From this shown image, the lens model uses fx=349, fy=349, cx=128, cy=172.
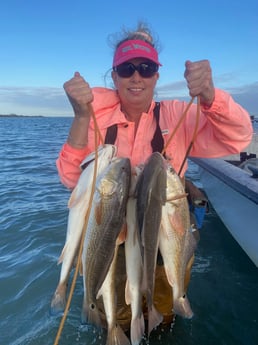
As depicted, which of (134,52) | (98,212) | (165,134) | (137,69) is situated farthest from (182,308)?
(134,52)

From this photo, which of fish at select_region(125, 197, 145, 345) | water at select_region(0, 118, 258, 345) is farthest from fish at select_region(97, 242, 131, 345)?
water at select_region(0, 118, 258, 345)

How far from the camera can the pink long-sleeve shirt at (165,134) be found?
10.2ft

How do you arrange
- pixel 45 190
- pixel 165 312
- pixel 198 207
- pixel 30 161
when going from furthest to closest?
pixel 30 161
pixel 45 190
pixel 198 207
pixel 165 312

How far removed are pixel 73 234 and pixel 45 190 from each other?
26.8 feet

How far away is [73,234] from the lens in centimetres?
300

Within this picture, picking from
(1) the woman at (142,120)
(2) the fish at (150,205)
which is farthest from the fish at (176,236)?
(1) the woman at (142,120)

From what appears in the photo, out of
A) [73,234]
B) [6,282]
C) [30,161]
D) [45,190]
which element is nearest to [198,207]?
[73,234]

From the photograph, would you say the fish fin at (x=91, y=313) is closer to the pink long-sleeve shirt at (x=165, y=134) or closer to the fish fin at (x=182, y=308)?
the fish fin at (x=182, y=308)

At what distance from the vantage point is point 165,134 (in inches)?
133

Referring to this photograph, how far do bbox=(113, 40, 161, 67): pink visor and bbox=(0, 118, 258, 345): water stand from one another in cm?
318

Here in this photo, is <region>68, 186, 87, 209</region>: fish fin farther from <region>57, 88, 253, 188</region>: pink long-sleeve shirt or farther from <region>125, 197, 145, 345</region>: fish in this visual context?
<region>125, 197, 145, 345</region>: fish

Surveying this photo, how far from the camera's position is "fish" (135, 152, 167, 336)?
265 centimetres

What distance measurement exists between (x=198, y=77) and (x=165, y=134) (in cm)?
83

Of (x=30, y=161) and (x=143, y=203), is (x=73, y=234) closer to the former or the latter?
(x=143, y=203)
